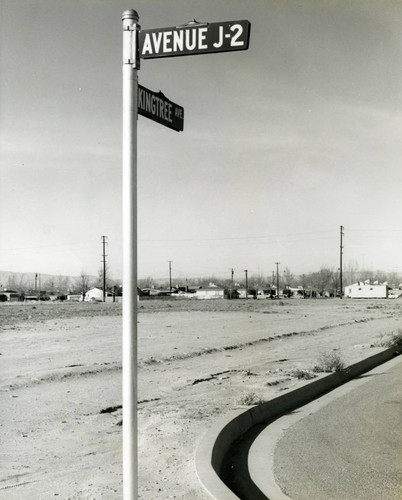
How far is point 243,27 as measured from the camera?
12.3 feet

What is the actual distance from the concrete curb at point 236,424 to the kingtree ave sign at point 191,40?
3366 millimetres

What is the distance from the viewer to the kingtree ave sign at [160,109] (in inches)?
153

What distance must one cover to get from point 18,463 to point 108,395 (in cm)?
385

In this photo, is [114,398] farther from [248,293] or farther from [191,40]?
[248,293]

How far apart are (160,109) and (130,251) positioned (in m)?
1.07

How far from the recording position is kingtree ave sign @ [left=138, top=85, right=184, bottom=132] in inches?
153

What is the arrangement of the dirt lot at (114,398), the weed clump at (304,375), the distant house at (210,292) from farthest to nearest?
1. the distant house at (210,292)
2. the weed clump at (304,375)
3. the dirt lot at (114,398)

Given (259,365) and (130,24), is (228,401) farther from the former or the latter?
(130,24)

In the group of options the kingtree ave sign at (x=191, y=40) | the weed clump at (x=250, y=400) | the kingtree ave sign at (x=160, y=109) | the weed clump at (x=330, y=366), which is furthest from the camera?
the weed clump at (x=330, y=366)

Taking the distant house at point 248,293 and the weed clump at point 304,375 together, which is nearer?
the weed clump at point 304,375

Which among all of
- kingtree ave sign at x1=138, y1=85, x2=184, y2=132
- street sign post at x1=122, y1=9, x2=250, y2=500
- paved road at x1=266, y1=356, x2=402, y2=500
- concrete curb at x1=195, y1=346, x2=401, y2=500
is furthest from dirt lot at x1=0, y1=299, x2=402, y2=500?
kingtree ave sign at x1=138, y1=85, x2=184, y2=132

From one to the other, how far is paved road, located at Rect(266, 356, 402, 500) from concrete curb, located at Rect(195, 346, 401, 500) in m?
0.29

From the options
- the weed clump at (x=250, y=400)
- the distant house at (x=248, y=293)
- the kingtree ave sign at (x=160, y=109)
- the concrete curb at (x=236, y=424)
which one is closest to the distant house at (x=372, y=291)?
the distant house at (x=248, y=293)

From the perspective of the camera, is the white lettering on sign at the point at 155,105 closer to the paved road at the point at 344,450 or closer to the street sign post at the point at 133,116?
the street sign post at the point at 133,116
